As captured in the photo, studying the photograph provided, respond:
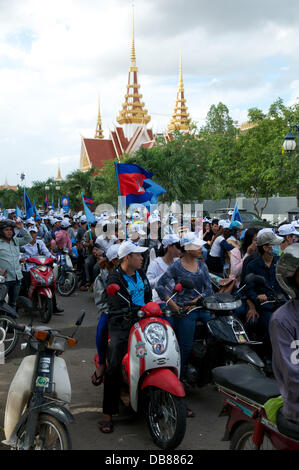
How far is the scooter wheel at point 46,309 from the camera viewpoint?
8484 mm

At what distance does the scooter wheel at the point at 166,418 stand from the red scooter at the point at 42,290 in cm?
474

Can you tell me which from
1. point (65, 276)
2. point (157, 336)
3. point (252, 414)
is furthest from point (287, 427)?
point (65, 276)

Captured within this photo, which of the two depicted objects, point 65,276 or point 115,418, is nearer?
point 115,418

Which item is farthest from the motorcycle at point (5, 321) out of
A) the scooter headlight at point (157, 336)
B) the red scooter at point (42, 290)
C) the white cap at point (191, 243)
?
the scooter headlight at point (157, 336)

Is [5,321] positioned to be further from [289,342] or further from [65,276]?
[65,276]

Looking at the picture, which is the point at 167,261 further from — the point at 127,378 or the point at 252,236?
the point at 127,378

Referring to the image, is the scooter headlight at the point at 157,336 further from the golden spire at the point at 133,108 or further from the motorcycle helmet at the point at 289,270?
the golden spire at the point at 133,108

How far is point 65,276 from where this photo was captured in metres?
11.6

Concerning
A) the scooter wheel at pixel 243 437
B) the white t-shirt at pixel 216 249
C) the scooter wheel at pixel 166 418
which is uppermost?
the white t-shirt at pixel 216 249

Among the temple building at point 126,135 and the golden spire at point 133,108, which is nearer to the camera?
the temple building at point 126,135

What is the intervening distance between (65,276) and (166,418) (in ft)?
26.4

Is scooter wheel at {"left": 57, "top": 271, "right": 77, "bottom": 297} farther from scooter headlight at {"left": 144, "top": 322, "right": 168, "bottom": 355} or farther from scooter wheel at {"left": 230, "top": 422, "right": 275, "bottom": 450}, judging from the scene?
scooter wheel at {"left": 230, "top": 422, "right": 275, "bottom": 450}

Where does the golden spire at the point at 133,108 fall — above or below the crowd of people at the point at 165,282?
above

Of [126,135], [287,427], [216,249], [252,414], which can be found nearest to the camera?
[287,427]
